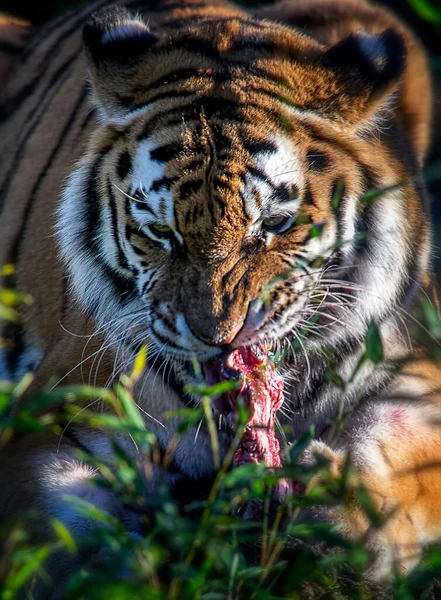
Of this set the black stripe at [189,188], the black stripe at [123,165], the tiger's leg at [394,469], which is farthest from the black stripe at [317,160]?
the tiger's leg at [394,469]

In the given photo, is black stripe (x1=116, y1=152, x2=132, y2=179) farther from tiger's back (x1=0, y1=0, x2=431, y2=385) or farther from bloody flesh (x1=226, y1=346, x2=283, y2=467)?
bloody flesh (x1=226, y1=346, x2=283, y2=467)

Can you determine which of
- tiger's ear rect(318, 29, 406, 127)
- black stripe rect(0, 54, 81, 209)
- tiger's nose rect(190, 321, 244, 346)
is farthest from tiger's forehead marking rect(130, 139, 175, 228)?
black stripe rect(0, 54, 81, 209)

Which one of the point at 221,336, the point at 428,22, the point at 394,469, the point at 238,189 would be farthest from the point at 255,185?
the point at 428,22

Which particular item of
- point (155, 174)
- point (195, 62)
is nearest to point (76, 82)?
point (195, 62)

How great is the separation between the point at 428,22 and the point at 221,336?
75.8 inches

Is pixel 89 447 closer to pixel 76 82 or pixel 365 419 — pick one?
pixel 365 419

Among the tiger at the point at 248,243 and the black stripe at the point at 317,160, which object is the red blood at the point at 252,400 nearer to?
the tiger at the point at 248,243

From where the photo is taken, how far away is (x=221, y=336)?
1890mm

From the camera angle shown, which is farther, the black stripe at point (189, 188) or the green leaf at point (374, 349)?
the black stripe at point (189, 188)

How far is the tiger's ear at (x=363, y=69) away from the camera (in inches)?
83.9

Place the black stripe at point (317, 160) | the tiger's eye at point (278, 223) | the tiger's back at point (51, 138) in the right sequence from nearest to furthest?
the tiger's eye at point (278, 223) < the black stripe at point (317, 160) < the tiger's back at point (51, 138)

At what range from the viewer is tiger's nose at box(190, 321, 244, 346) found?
189cm

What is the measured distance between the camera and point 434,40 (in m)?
3.62

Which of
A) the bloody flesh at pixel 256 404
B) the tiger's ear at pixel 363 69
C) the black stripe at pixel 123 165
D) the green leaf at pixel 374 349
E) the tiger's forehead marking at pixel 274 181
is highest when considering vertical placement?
the tiger's ear at pixel 363 69
